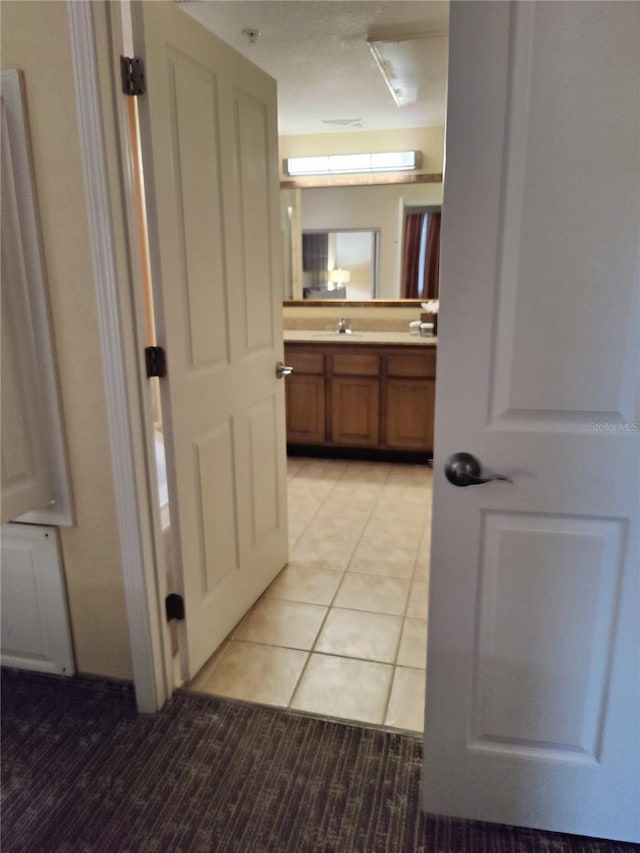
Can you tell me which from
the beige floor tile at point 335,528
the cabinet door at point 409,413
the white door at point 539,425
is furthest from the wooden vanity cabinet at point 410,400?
the white door at point 539,425

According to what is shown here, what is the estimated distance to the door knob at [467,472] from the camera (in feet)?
3.97

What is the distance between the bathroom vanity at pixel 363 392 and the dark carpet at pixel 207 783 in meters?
2.39

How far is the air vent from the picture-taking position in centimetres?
391

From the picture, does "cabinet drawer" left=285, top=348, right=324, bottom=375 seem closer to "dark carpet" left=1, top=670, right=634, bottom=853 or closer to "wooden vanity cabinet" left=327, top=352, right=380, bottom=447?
"wooden vanity cabinet" left=327, top=352, right=380, bottom=447

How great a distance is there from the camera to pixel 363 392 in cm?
393

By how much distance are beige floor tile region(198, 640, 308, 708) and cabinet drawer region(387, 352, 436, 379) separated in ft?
7.09

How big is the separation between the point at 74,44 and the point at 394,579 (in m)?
2.16

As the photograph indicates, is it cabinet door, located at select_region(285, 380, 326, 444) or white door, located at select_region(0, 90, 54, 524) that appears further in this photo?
cabinet door, located at select_region(285, 380, 326, 444)

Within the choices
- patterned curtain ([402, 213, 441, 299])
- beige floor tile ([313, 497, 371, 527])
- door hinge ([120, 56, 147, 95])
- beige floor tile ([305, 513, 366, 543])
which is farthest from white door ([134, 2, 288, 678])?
patterned curtain ([402, 213, 441, 299])

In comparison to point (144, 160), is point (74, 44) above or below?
above

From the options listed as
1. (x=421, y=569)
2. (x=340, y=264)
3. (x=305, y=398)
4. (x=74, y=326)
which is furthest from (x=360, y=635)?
(x=340, y=264)

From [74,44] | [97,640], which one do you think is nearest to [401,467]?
[97,640]

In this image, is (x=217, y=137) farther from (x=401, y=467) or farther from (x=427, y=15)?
(x=401, y=467)

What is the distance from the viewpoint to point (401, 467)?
405 cm
